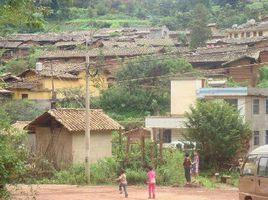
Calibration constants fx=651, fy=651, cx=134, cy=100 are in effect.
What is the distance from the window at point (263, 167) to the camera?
15.5 m

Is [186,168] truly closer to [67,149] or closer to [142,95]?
[67,149]

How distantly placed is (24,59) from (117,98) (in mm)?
19862

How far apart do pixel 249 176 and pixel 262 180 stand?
79 centimetres

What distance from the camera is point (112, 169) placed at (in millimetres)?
28422

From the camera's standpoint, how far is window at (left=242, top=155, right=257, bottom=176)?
16.2m

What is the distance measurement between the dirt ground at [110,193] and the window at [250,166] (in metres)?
5.74

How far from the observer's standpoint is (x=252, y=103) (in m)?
38.3

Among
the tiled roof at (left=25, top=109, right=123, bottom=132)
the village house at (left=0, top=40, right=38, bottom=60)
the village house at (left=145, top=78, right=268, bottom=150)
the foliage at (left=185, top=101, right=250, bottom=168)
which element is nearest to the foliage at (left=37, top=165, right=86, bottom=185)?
the tiled roof at (left=25, top=109, right=123, bottom=132)

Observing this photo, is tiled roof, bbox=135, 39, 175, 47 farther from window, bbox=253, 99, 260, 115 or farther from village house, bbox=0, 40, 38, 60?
window, bbox=253, 99, 260, 115

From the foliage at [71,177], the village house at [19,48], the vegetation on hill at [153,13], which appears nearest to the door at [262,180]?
the foliage at [71,177]

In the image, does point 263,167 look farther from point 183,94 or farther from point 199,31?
point 199,31

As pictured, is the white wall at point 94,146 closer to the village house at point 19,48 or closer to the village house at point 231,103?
the village house at point 231,103

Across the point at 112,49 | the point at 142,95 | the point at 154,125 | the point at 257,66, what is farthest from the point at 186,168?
the point at 112,49

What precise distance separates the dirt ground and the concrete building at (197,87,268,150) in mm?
11938
